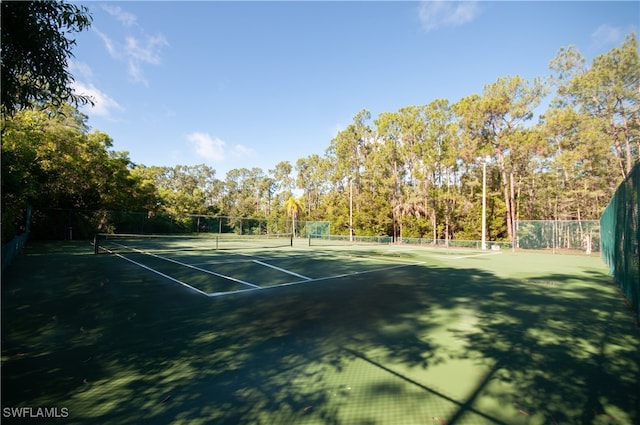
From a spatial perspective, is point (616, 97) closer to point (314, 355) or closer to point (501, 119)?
point (501, 119)

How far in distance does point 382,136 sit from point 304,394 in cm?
3900

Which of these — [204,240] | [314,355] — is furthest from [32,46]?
[204,240]

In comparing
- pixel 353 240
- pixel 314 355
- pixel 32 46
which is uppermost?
pixel 32 46

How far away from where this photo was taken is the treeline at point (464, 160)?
2409 cm

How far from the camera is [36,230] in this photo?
71.8ft

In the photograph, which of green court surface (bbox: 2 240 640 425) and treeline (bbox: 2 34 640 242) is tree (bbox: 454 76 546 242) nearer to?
treeline (bbox: 2 34 640 242)

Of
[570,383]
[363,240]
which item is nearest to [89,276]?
[570,383]

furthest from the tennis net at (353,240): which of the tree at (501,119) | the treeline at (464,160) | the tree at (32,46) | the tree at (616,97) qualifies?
the tree at (32,46)

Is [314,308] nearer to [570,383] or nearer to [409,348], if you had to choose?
[409,348]

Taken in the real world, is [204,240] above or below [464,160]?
below

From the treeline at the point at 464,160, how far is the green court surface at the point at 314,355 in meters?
15.9

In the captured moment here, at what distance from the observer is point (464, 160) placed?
3080cm

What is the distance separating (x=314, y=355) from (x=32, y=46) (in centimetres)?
647

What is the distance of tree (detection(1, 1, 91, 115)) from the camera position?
14.6 ft
